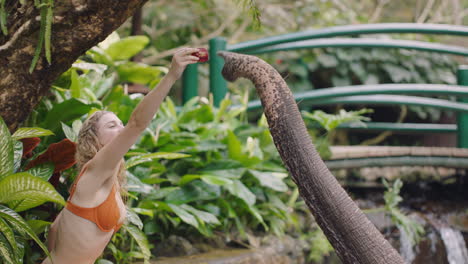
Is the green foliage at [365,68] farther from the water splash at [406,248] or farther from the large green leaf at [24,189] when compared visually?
the large green leaf at [24,189]

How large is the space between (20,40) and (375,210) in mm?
2717

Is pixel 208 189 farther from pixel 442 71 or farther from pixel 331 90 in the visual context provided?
pixel 442 71

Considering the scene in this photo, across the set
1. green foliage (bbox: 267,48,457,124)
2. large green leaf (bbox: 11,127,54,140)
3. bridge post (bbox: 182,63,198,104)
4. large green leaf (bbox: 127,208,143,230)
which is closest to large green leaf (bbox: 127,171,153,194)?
large green leaf (bbox: 127,208,143,230)

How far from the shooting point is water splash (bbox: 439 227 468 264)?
3.48m

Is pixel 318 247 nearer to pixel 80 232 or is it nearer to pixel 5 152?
pixel 80 232

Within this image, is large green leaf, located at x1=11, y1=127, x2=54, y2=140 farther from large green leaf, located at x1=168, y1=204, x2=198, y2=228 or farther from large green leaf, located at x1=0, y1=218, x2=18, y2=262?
large green leaf, located at x1=168, y1=204, x2=198, y2=228

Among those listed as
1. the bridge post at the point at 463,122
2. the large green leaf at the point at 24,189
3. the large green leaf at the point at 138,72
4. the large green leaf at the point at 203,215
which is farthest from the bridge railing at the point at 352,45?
the large green leaf at the point at 24,189

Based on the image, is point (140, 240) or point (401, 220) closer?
point (140, 240)

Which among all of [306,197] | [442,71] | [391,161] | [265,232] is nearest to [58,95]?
[265,232]

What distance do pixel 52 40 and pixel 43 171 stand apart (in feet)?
1.87

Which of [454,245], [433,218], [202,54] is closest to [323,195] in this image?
[202,54]

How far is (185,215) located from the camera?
2.77 m

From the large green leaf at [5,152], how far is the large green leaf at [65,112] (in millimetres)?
629

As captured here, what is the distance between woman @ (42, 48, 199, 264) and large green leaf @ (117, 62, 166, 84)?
158 cm
